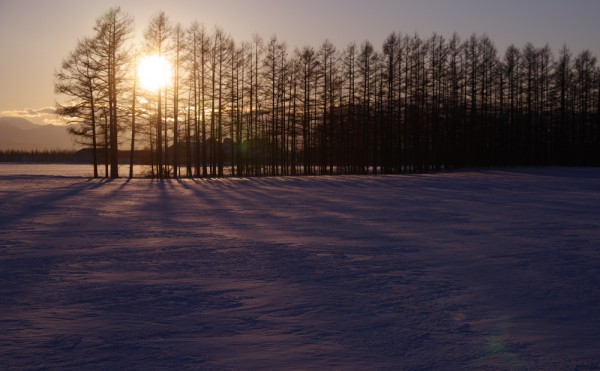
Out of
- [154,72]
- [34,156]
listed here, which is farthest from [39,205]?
[34,156]

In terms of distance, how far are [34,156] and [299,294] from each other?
120m

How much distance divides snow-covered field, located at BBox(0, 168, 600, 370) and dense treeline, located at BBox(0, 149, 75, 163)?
99403mm

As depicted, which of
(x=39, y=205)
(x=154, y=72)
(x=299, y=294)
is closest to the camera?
(x=299, y=294)

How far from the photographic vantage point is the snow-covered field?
4574mm

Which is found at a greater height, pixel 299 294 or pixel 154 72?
pixel 154 72

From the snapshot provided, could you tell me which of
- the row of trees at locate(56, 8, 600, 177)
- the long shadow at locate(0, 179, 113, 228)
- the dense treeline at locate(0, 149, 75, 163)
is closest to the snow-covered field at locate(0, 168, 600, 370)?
the long shadow at locate(0, 179, 113, 228)

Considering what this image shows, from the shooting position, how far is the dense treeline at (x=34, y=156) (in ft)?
337

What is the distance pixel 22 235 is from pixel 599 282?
9796 millimetres

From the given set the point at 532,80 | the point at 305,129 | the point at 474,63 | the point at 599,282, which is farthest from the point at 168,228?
the point at 532,80

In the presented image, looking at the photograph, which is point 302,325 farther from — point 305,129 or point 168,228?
point 305,129

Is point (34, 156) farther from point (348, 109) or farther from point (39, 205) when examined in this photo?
point (39, 205)

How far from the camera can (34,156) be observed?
11406 cm

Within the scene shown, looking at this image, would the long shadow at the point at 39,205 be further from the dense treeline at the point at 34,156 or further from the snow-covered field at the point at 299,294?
the dense treeline at the point at 34,156

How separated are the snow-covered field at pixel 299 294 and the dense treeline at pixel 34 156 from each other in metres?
99.4
